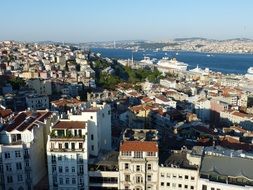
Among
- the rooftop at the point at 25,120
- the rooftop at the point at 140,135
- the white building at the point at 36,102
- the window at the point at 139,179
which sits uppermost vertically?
the rooftop at the point at 25,120

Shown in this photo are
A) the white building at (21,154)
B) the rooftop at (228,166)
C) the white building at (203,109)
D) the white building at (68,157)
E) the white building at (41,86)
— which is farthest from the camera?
the white building at (41,86)

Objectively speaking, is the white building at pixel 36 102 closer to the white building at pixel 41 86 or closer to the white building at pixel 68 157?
the white building at pixel 41 86

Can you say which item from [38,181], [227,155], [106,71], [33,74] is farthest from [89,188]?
[106,71]

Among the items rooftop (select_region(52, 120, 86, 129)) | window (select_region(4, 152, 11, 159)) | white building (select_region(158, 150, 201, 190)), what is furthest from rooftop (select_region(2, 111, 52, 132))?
white building (select_region(158, 150, 201, 190))

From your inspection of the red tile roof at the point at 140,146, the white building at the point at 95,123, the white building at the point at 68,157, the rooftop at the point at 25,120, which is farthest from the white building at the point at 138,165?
the rooftop at the point at 25,120

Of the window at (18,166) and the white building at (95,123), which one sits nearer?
the window at (18,166)

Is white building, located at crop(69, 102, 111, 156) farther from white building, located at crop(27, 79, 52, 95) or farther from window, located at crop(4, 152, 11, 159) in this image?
white building, located at crop(27, 79, 52, 95)

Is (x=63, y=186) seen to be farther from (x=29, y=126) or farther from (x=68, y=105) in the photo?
(x=68, y=105)
